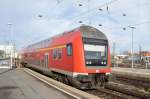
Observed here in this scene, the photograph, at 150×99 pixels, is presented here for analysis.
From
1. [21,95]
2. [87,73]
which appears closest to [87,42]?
[87,73]

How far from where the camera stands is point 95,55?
717 inches

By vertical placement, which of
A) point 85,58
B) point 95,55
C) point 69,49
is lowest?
point 85,58

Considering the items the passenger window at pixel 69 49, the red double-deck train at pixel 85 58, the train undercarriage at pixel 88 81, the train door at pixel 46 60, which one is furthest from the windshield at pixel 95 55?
the train door at pixel 46 60

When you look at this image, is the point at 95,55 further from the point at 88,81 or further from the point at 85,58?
the point at 88,81

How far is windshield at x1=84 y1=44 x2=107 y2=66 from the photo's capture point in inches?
705

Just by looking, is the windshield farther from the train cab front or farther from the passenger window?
the passenger window

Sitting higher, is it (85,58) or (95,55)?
(95,55)

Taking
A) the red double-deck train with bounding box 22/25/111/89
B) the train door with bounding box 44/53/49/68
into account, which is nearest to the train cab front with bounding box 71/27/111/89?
the red double-deck train with bounding box 22/25/111/89

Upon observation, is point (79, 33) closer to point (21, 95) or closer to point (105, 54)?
point (105, 54)

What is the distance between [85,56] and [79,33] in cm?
137

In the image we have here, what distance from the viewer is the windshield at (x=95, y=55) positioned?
1791cm

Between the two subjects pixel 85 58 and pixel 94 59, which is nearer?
pixel 85 58

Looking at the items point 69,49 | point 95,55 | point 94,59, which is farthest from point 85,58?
point 69,49

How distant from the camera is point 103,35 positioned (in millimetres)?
19078
